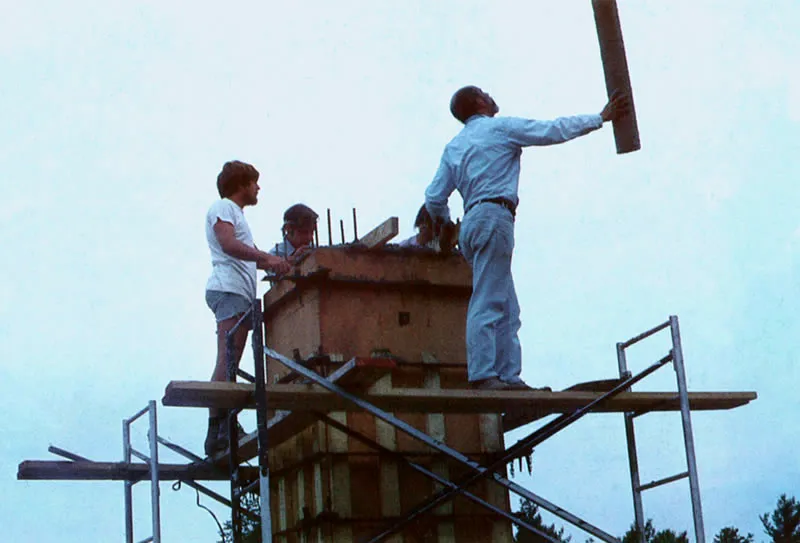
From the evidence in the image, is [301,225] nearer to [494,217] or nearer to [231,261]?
[231,261]

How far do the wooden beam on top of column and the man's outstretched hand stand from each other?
5.87 ft

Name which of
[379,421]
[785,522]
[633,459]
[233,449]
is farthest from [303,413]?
[785,522]

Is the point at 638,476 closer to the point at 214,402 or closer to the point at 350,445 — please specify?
the point at 350,445

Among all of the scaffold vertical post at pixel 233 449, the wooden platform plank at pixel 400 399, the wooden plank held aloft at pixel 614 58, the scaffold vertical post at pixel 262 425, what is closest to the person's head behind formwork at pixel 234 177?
the scaffold vertical post at pixel 233 449

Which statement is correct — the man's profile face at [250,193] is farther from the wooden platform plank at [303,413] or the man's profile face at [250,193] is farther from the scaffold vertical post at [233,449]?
the wooden platform plank at [303,413]

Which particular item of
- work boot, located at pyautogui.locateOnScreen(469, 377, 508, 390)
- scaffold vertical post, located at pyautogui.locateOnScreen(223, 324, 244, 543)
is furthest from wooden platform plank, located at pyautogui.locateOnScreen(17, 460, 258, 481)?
work boot, located at pyautogui.locateOnScreen(469, 377, 508, 390)

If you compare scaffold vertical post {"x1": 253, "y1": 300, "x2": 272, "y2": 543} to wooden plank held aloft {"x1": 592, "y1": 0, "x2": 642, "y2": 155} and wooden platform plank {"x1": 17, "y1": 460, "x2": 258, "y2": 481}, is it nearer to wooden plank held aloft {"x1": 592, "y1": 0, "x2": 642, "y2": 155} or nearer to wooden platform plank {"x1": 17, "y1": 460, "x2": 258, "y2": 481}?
wooden platform plank {"x1": 17, "y1": 460, "x2": 258, "y2": 481}

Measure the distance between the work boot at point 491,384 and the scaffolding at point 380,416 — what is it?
0.36ft

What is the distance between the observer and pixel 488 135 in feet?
31.7

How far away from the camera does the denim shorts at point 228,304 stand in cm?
977

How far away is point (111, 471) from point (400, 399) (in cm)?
318

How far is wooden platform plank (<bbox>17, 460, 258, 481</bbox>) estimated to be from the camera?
34.8 feet

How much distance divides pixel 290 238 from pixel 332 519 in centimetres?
257

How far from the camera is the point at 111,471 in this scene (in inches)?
431
